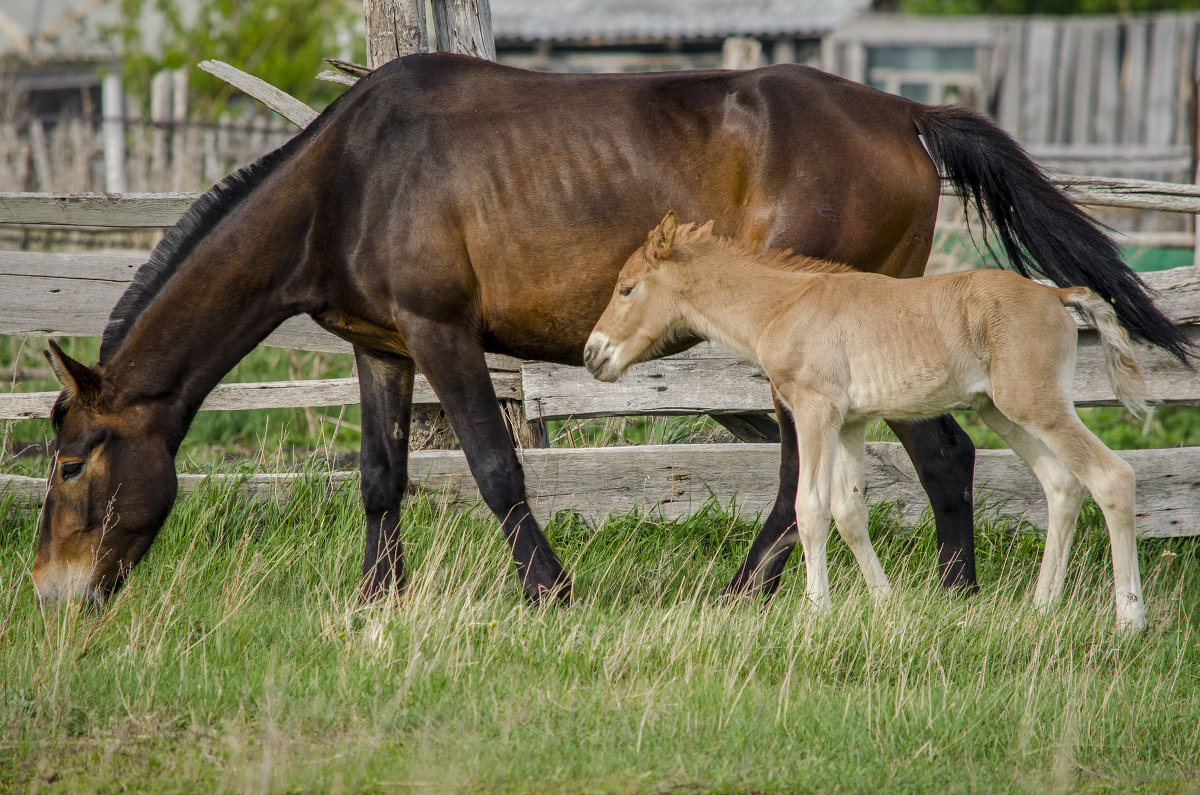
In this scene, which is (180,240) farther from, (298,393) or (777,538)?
(777,538)

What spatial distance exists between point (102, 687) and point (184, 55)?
15.8m

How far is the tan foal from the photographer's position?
4.18 m

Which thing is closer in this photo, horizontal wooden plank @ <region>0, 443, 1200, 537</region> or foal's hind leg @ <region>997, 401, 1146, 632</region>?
foal's hind leg @ <region>997, 401, 1146, 632</region>

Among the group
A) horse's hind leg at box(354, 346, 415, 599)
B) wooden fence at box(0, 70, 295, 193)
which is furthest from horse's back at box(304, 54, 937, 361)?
wooden fence at box(0, 70, 295, 193)

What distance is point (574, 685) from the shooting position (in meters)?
3.66

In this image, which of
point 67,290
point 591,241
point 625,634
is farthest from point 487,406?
point 67,290

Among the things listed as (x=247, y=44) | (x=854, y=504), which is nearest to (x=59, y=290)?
(x=854, y=504)

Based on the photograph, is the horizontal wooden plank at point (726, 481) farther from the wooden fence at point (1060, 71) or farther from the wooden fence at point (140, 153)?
the wooden fence at point (1060, 71)

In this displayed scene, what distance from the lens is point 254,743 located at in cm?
328

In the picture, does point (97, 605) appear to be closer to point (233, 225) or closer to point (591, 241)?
point (233, 225)

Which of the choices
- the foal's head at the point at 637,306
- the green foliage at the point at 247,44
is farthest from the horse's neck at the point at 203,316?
the green foliage at the point at 247,44

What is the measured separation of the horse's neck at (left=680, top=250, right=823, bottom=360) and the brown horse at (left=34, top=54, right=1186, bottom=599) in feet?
0.83

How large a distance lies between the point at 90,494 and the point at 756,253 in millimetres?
2875

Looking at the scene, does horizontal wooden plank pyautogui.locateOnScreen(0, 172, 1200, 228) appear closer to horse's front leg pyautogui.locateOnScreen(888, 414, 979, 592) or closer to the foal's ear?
horse's front leg pyautogui.locateOnScreen(888, 414, 979, 592)
